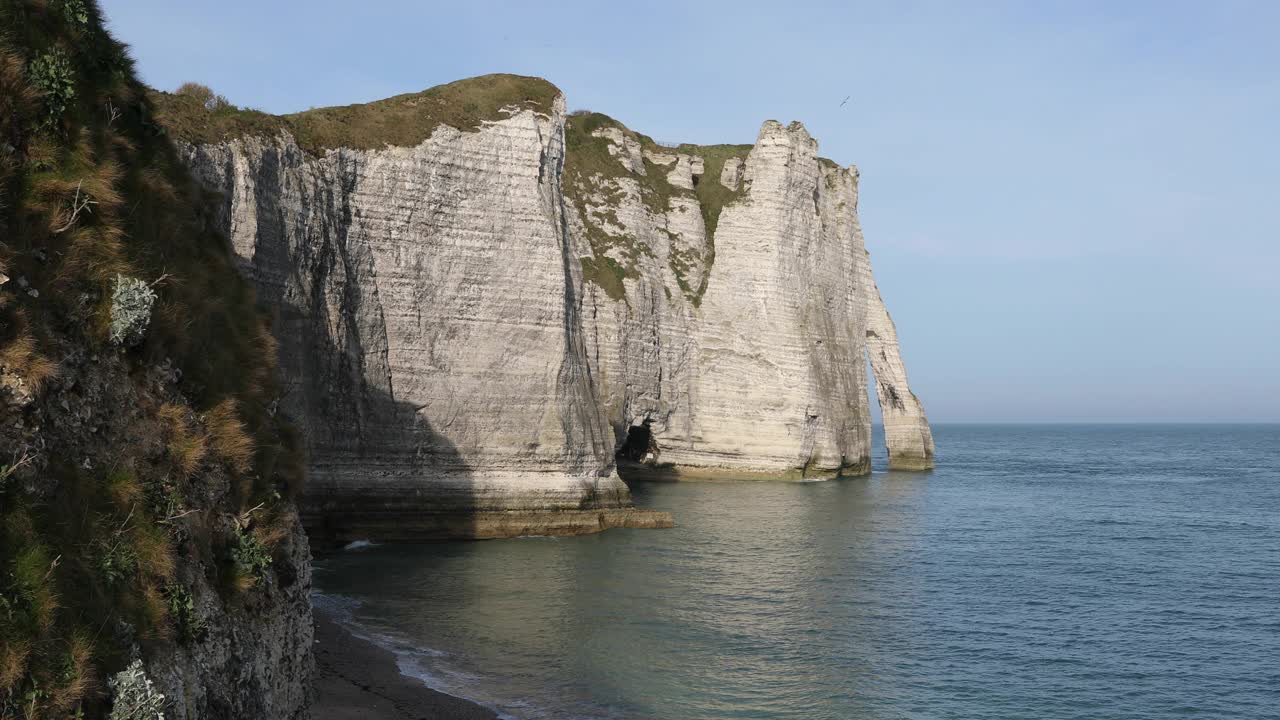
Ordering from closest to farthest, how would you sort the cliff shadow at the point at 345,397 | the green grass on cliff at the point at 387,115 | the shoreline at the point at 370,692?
the shoreline at the point at 370,692 → the green grass on cliff at the point at 387,115 → the cliff shadow at the point at 345,397

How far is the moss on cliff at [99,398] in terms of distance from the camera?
7.26m

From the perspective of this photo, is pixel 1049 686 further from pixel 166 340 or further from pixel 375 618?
pixel 166 340

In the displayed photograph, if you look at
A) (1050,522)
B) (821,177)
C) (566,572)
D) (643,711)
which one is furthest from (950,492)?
(643,711)

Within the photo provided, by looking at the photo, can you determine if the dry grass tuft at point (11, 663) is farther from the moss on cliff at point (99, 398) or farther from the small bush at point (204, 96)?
the small bush at point (204, 96)

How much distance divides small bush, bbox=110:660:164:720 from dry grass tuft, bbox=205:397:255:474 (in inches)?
105

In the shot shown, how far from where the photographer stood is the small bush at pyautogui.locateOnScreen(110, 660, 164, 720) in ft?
24.1

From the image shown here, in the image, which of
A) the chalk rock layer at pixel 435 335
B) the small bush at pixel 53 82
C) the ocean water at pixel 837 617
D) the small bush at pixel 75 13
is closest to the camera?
the small bush at pixel 53 82

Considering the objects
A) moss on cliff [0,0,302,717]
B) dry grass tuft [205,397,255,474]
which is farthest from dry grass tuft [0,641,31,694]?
dry grass tuft [205,397,255,474]

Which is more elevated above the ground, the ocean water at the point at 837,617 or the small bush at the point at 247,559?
the small bush at the point at 247,559

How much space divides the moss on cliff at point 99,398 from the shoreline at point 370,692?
16.2 feet

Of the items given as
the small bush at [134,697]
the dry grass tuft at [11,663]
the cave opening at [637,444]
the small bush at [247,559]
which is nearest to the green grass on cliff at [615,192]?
the cave opening at [637,444]

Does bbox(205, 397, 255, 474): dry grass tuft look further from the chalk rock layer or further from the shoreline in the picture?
the chalk rock layer

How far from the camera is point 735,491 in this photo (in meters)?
52.0

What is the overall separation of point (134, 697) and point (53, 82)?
5.56 m
